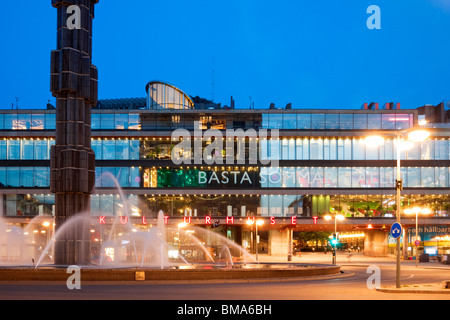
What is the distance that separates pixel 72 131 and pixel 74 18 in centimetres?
696

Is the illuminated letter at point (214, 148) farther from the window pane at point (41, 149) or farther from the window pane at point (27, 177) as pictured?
the window pane at point (27, 177)

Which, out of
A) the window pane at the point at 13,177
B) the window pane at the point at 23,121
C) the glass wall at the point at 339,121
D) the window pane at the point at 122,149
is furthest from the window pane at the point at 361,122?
the window pane at the point at 13,177

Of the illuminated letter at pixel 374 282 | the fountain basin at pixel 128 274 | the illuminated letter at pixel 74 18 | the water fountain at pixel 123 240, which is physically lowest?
the water fountain at pixel 123 240

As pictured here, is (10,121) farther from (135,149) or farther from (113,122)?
(135,149)

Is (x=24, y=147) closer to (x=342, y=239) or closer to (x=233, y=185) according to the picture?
(x=233, y=185)

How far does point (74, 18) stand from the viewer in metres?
36.6

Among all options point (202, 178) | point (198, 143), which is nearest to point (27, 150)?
point (198, 143)

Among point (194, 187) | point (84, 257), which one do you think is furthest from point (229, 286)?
point (194, 187)

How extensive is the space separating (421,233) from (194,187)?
3095 centimetres

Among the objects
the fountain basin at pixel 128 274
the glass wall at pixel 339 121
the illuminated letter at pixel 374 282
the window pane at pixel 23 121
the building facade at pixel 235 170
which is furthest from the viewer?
the glass wall at pixel 339 121

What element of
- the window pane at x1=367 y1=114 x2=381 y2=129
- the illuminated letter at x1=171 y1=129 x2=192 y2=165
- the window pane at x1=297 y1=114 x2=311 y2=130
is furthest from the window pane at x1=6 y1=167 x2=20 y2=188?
the window pane at x1=367 y1=114 x2=381 y2=129

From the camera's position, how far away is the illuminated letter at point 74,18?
36.6 metres

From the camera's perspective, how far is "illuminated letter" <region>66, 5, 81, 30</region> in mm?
36562

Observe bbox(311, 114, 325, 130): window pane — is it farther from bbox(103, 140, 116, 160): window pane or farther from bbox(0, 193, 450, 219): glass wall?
bbox(103, 140, 116, 160): window pane
